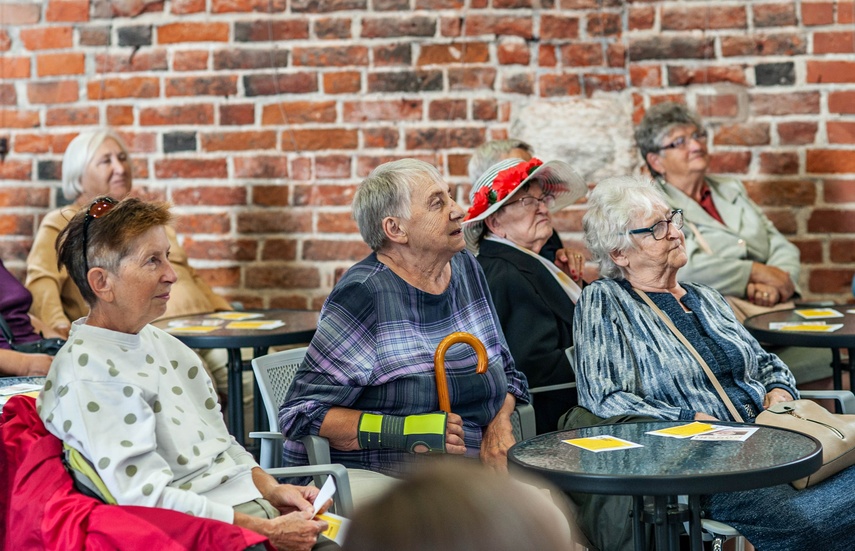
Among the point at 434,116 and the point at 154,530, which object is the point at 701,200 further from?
the point at 154,530

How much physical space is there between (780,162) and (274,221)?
2.15 metres

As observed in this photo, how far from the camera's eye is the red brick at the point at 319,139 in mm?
4590

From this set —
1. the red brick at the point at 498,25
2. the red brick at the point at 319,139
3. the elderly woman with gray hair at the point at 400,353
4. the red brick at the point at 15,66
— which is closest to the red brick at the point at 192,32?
the red brick at the point at 319,139

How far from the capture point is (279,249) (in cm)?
471

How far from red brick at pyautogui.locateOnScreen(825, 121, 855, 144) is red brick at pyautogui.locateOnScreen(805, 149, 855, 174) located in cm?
5

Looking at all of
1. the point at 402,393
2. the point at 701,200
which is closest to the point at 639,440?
the point at 402,393

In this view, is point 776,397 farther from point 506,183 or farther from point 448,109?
point 448,109

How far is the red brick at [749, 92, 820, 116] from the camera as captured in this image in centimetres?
435

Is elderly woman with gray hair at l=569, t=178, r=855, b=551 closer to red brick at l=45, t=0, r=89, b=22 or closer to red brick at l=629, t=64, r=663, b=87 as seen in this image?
red brick at l=629, t=64, r=663, b=87

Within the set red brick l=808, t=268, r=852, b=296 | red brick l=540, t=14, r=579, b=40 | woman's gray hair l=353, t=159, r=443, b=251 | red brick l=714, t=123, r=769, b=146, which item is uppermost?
red brick l=540, t=14, r=579, b=40

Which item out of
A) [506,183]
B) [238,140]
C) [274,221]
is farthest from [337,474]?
[238,140]

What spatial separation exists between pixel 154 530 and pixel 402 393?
857 millimetres

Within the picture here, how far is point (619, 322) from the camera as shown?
9.30ft

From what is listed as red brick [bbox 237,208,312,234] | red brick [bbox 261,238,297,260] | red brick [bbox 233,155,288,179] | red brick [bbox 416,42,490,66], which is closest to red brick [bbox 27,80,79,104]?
red brick [bbox 233,155,288,179]
